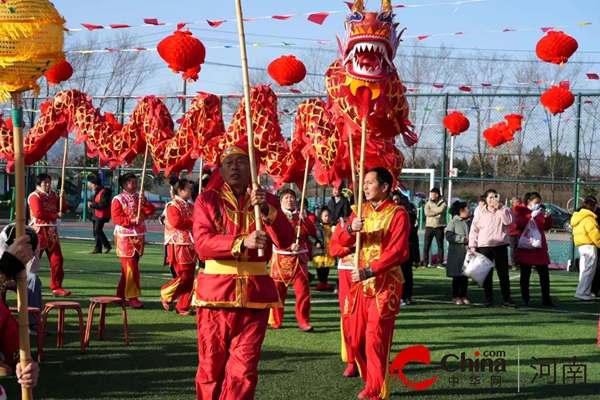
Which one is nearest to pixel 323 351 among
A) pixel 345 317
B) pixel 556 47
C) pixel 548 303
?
pixel 345 317

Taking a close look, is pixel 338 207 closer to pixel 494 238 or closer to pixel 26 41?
pixel 494 238

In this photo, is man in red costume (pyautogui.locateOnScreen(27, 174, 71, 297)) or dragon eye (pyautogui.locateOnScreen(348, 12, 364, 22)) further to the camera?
man in red costume (pyautogui.locateOnScreen(27, 174, 71, 297))

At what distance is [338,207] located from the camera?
1427cm

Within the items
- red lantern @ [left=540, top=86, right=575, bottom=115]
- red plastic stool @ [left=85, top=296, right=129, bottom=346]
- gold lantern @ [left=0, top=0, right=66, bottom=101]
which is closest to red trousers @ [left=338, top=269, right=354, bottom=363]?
red plastic stool @ [left=85, top=296, right=129, bottom=346]

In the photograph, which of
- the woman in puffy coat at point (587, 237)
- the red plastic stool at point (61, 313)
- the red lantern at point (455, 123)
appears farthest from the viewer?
the red lantern at point (455, 123)

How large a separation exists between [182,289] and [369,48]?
4992 millimetres

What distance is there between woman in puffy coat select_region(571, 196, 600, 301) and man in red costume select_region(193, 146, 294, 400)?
8.28 m

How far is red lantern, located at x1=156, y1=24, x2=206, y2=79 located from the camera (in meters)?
9.90

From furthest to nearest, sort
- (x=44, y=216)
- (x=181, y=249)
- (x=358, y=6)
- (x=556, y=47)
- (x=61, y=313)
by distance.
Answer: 1. (x=44, y=216)
2. (x=556, y=47)
3. (x=181, y=249)
4. (x=61, y=313)
5. (x=358, y=6)

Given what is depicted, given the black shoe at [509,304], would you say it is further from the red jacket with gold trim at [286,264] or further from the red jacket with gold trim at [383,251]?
the red jacket with gold trim at [383,251]

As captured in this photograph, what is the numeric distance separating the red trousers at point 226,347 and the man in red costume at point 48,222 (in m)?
6.90

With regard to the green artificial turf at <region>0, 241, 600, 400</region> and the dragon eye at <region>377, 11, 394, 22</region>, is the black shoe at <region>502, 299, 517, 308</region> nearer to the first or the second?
the green artificial turf at <region>0, 241, 600, 400</region>

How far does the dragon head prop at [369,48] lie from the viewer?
6.64 m

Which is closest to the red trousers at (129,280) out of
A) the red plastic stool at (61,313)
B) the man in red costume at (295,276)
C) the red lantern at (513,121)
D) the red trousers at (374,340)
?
the man in red costume at (295,276)
